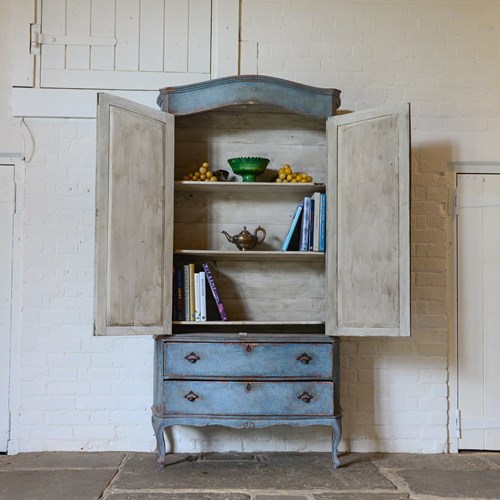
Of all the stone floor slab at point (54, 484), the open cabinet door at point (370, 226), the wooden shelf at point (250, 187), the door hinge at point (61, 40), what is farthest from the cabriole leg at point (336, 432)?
the door hinge at point (61, 40)

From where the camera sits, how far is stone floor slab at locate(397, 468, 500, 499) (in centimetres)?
313

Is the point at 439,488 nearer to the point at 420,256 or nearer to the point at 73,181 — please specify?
the point at 420,256

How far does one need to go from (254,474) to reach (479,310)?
6.22ft

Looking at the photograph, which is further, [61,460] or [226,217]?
[226,217]

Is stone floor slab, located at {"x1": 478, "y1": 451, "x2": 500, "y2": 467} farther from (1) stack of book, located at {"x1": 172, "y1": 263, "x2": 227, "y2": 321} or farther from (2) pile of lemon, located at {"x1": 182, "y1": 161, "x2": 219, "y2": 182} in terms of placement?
(2) pile of lemon, located at {"x1": 182, "y1": 161, "x2": 219, "y2": 182}

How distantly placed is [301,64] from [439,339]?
2.13m

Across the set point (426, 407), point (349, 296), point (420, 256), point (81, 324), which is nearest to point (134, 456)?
point (81, 324)

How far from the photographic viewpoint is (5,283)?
13.0 ft

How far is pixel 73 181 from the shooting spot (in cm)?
394

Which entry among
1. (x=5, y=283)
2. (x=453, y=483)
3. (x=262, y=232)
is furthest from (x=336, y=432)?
(x=5, y=283)

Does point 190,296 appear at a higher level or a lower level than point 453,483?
higher

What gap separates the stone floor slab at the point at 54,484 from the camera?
10.1ft

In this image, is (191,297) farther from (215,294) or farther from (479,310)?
(479,310)

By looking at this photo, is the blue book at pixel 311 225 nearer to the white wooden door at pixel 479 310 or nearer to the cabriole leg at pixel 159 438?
the white wooden door at pixel 479 310
